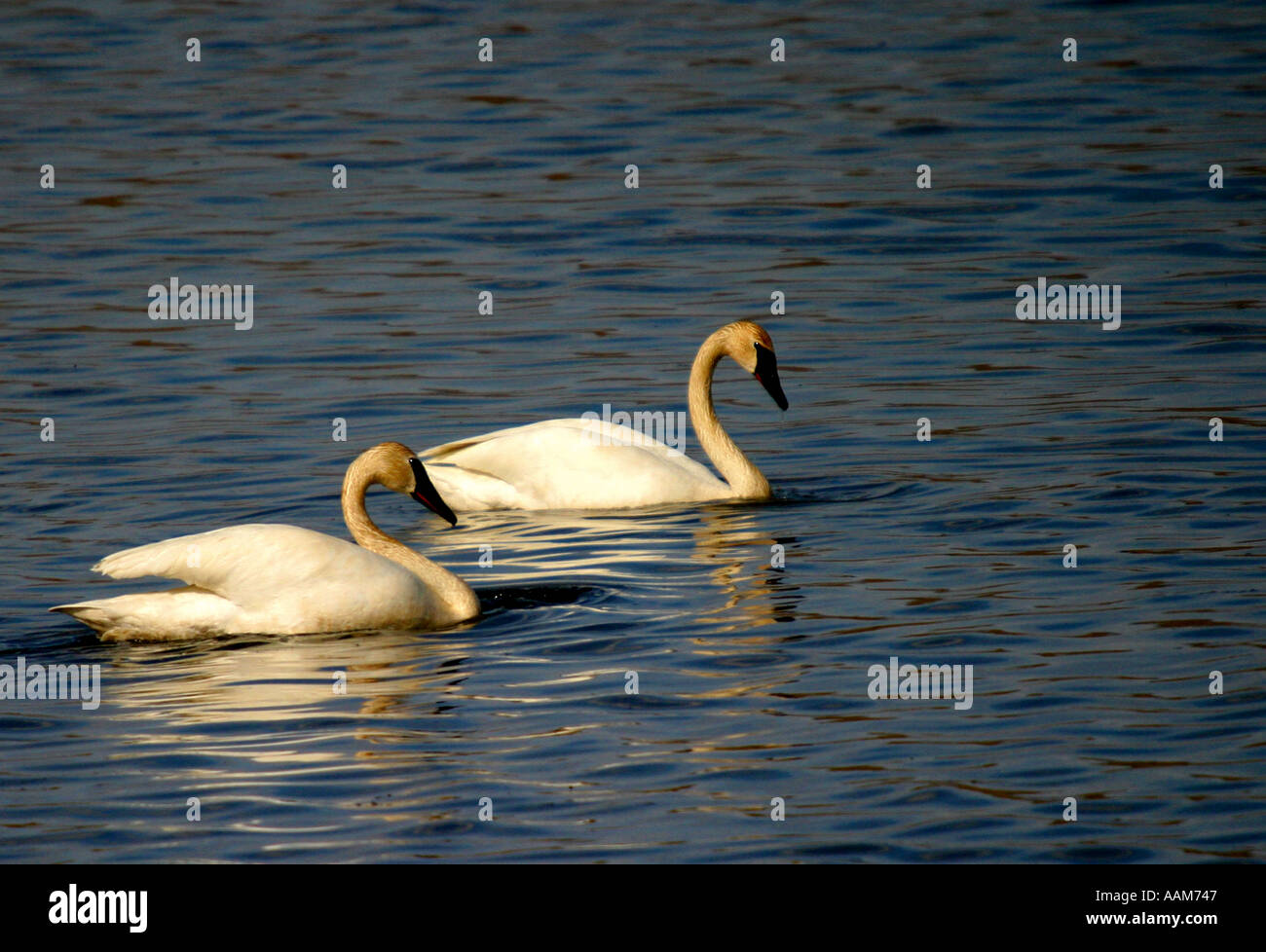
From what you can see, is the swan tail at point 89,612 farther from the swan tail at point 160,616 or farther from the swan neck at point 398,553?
the swan neck at point 398,553

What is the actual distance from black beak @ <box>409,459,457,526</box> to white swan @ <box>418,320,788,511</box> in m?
1.75

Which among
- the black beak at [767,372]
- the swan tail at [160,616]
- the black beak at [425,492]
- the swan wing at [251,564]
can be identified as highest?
the black beak at [767,372]

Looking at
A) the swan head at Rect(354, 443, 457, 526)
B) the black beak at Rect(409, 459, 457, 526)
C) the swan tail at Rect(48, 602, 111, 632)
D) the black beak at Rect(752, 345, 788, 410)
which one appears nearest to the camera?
the swan tail at Rect(48, 602, 111, 632)

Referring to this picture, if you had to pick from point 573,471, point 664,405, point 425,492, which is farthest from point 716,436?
point 425,492

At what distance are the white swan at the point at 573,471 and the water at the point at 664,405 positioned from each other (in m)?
0.25

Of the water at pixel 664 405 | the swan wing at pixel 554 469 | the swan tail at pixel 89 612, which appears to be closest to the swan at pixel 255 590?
the swan tail at pixel 89 612

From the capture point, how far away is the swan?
9.04 metres

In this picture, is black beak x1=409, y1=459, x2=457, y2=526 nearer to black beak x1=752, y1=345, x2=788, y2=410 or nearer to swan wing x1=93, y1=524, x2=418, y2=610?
swan wing x1=93, y1=524, x2=418, y2=610

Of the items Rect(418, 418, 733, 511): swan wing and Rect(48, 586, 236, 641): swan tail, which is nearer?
Rect(48, 586, 236, 641): swan tail

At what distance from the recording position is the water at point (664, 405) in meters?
7.22

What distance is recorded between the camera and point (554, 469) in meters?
12.0

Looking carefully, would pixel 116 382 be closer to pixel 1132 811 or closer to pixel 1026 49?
pixel 1132 811

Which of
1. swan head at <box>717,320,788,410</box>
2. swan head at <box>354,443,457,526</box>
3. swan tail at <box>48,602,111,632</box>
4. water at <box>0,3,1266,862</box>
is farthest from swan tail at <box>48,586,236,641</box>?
swan head at <box>717,320,788,410</box>

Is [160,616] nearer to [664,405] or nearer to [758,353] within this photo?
[758,353]
